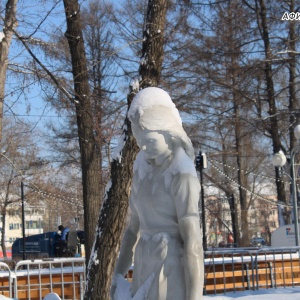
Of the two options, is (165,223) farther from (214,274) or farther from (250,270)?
(250,270)

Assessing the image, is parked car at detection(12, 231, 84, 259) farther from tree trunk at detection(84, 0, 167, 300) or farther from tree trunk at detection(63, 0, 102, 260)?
tree trunk at detection(84, 0, 167, 300)

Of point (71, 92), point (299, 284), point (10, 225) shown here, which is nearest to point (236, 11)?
point (299, 284)

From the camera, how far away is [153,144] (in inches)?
156

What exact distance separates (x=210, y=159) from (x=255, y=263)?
15.2 meters

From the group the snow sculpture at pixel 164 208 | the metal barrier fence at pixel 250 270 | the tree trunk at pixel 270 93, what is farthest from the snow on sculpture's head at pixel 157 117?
the tree trunk at pixel 270 93

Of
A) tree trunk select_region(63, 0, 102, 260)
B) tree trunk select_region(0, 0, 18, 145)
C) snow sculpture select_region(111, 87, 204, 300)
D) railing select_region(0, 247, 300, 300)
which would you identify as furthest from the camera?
railing select_region(0, 247, 300, 300)

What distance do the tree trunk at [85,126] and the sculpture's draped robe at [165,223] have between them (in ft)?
24.3

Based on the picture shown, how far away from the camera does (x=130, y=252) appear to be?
4.29 metres

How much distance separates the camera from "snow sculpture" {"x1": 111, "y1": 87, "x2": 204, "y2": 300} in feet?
12.4

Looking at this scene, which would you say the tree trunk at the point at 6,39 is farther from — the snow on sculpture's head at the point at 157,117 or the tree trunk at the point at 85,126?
the snow on sculpture's head at the point at 157,117

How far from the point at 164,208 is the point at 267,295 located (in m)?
6.73

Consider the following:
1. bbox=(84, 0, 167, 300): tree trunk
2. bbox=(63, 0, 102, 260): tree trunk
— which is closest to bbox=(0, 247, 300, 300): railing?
bbox=(63, 0, 102, 260): tree trunk

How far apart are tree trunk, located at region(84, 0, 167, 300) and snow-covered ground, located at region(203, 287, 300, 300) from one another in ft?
6.31

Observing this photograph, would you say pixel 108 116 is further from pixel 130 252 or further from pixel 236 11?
pixel 236 11
